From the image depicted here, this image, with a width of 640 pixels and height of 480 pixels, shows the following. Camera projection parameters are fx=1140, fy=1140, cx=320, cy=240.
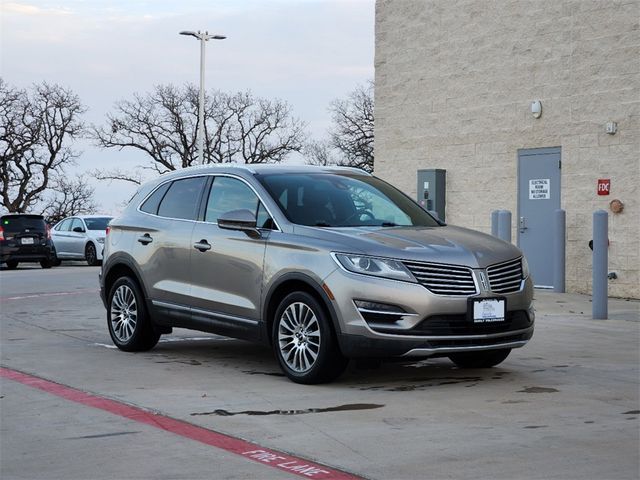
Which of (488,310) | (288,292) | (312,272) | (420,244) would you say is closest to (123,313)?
(288,292)

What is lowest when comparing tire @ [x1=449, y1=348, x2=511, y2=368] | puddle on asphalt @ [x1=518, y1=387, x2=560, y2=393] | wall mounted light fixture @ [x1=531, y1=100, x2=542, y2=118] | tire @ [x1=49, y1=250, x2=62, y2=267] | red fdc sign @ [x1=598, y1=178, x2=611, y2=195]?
tire @ [x1=49, y1=250, x2=62, y2=267]

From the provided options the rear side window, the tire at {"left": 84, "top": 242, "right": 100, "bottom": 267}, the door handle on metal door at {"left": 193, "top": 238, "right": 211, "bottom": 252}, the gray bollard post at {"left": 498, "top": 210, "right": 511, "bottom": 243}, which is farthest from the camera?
the rear side window

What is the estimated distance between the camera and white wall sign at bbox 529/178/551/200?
63.2 feet

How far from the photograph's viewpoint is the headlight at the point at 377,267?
835 centimetres

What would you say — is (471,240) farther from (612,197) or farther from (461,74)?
(461,74)

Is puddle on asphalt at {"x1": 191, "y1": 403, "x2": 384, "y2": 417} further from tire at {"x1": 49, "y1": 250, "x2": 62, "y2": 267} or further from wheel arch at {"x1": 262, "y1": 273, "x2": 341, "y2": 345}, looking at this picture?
tire at {"x1": 49, "y1": 250, "x2": 62, "y2": 267}

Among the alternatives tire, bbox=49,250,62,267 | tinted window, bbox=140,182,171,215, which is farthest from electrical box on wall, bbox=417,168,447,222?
tire, bbox=49,250,62,267

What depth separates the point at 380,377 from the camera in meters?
9.24

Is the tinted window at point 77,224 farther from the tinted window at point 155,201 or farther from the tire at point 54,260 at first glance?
the tinted window at point 155,201

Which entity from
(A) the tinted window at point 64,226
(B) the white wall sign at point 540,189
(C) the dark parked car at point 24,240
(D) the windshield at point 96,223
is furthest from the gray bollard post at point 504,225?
(A) the tinted window at point 64,226

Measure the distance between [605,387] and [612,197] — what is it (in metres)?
9.91

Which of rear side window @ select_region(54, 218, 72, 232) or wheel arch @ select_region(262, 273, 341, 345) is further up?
wheel arch @ select_region(262, 273, 341, 345)

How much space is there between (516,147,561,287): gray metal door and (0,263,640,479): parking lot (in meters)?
7.29

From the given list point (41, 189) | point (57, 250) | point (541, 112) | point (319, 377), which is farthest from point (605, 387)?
point (41, 189)
